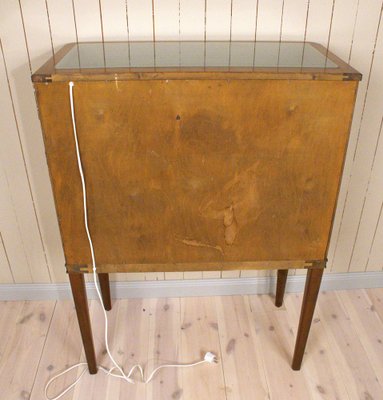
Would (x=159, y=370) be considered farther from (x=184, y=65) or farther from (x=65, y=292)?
(x=184, y=65)

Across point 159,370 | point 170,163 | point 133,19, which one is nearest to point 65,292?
point 159,370

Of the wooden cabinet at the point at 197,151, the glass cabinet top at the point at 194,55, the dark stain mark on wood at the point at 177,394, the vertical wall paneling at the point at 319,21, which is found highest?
the vertical wall paneling at the point at 319,21

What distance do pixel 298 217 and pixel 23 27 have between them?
3.26 feet

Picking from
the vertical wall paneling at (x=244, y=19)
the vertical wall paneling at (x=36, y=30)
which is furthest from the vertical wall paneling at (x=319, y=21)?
the vertical wall paneling at (x=36, y=30)

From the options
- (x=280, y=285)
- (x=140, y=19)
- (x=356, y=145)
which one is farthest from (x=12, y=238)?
(x=356, y=145)

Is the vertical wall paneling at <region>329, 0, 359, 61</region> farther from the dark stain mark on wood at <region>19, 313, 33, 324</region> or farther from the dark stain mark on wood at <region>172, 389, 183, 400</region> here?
the dark stain mark on wood at <region>19, 313, 33, 324</region>

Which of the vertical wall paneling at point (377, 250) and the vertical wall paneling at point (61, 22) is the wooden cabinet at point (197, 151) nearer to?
the vertical wall paneling at point (61, 22)

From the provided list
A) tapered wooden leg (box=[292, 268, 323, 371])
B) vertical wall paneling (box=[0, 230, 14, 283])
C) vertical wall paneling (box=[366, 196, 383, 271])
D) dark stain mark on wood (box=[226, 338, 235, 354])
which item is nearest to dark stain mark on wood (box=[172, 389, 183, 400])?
dark stain mark on wood (box=[226, 338, 235, 354])

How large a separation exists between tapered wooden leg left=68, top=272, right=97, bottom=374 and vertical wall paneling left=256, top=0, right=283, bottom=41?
93cm

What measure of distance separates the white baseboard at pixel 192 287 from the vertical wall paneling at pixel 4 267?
27 millimetres

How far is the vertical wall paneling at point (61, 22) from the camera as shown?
4.37 ft

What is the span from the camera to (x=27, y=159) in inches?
61.5

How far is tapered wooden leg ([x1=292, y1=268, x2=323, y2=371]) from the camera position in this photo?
4.51 ft

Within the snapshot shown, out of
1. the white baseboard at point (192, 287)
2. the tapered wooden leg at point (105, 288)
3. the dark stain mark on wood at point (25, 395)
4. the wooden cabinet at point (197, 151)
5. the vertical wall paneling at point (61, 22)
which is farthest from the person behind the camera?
the white baseboard at point (192, 287)
